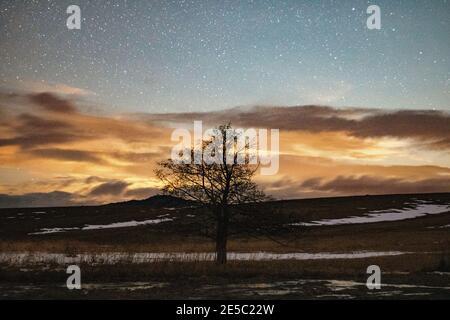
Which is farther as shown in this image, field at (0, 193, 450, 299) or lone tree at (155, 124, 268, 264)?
lone tree at (155, 124, 268, 264)

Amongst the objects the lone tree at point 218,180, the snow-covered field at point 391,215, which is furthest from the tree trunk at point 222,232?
the snow-covered field at point 391,215

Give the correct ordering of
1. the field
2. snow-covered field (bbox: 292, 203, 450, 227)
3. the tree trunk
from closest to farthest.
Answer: the field < the tree trunk < snow-covered field (bbox: 292, 203, 450, 227)

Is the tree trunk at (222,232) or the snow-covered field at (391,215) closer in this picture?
the tree trunk at (222,232)

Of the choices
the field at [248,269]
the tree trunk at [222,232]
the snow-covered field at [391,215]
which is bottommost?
the snow-covered field at [391,215]

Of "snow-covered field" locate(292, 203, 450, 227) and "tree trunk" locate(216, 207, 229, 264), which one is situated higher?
"tree trunk" locate(216, 207, 229, 264)

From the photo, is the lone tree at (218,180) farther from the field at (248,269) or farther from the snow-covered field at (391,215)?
the snow-covered field at (391,215)

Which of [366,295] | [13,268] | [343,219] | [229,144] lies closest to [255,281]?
[366,295]

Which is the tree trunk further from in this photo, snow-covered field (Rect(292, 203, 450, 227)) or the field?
snow-covered field (Rect(292, 203, 450, 227))

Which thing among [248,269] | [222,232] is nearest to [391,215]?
[222,232]

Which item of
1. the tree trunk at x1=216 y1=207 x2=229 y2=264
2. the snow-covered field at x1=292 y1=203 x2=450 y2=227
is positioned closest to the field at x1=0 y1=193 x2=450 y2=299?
the tree trunk at x1=216 y1=207 x2=229 y2=264

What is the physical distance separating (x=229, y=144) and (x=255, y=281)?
30.6 ft

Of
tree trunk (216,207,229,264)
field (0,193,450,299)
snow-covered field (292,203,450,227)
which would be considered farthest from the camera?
snow-covered field (292,203,450,227)

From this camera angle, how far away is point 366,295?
1800 centimetres
